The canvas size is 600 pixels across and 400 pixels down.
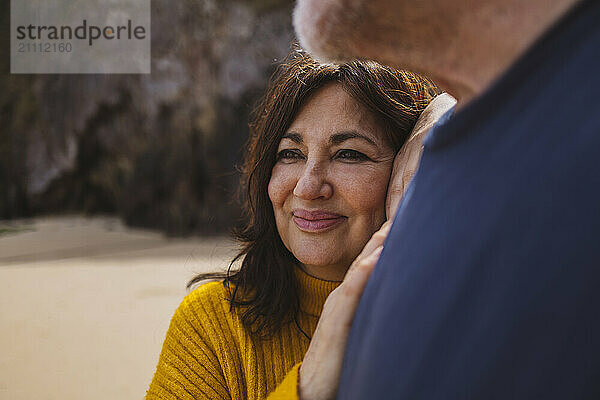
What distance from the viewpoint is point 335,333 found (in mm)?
558

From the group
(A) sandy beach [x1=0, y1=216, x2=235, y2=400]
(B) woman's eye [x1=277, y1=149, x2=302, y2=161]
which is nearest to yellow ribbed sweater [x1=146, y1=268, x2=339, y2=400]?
(B) woman's eye [x1=277, y1=149, x2=302, y2=161]

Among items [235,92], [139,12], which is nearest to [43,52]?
[139,12]

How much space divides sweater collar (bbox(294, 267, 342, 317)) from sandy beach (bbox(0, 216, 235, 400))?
0.49 meters

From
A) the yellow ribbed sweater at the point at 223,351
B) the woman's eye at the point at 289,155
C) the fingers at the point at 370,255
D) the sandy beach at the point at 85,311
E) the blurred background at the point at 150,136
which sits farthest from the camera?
the blurred background at the point at 150,136

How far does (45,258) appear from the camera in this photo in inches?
210

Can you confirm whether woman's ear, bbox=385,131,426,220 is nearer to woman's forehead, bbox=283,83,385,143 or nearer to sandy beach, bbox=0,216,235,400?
woman's forehead, bbox=283,83,385,143

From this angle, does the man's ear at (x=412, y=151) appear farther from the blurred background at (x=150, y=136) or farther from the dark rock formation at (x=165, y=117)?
the dark rock formation at (x=165, y=117)

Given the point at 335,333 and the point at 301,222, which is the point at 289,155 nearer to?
the point at 301,222

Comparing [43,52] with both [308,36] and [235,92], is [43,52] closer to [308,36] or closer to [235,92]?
[235,92]

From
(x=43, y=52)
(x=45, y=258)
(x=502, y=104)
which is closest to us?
(x=502, y=104)

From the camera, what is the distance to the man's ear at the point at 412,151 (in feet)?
3.40

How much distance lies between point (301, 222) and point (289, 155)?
6.4 inches

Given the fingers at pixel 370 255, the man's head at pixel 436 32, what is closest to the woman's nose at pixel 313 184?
the fingers at pixel 370 255

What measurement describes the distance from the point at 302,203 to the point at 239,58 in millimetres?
6192
